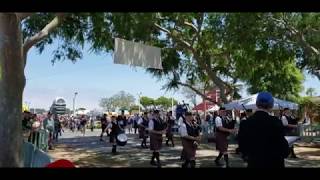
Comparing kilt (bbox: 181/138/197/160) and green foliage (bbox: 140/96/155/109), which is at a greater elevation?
green foliage (bbox: 140/96/155/109)

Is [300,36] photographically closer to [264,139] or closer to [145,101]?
[264,139]

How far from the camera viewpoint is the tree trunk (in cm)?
869

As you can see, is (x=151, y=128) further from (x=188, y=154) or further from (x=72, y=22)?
(x=72, y=22)

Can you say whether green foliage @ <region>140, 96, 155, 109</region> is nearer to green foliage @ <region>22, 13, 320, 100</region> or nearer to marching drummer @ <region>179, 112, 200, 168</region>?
green foliage @ <region>22, 13, 320, 100</region>

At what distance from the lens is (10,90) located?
29.0 feet

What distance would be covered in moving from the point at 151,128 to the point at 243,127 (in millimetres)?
8745

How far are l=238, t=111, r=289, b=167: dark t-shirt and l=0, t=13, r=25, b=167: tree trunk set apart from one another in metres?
5.02

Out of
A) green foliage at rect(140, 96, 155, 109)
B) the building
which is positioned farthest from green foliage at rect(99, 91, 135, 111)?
the building

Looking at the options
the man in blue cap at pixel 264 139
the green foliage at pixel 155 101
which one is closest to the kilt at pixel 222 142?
the man in blue cap at pixel 264 139

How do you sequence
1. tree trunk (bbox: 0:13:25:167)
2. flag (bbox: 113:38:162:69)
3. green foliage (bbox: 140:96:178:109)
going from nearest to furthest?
1. tree trunk (bbox: 0:13:25:167)
2. flag (bbox: 113:38:162:69)
3. green foliage (bbox: 140:96:178:109)

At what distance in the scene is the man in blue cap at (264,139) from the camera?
4875mm


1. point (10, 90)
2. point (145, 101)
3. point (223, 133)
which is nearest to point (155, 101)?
point (145, 101)
